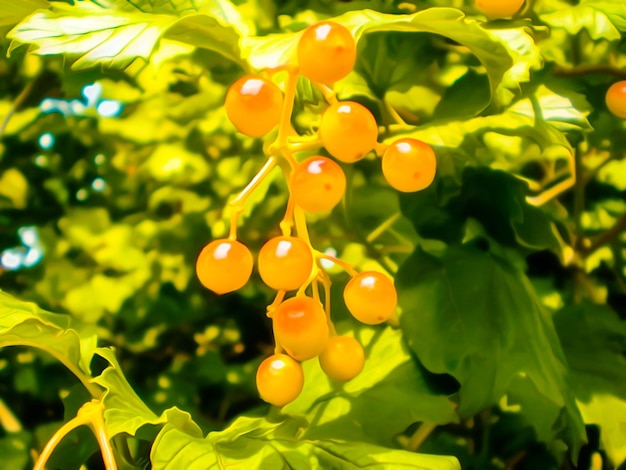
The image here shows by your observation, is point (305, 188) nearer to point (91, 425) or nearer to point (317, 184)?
point (317, 184)

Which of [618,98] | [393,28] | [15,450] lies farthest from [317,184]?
[15,450]

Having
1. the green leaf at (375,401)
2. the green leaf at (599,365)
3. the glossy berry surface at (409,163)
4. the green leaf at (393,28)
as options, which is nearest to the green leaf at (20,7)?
the green leaf at (393,28)

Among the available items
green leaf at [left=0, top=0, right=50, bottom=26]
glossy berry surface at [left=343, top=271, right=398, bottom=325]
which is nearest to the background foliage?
green leaf at [left=0, top=0, right=50, bottom=26]

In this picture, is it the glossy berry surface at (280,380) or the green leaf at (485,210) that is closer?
the glossy berry surface at (280,380)

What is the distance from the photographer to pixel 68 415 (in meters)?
0.69

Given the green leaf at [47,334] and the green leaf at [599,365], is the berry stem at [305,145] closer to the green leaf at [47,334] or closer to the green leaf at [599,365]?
the green leaf at [47,334]

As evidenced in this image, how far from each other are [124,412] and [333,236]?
1.01ft

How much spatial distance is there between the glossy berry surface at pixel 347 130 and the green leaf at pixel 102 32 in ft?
0.32

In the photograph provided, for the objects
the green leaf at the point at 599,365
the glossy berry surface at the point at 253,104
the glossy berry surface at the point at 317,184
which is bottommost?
the green leaf at the point at 599,365

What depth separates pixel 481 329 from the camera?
26.6 inches

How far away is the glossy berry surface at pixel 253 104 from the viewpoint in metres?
0.48

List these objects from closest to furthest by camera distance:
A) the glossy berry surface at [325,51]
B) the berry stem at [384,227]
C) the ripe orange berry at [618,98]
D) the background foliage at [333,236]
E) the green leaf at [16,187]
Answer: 1. the glossy berry surface at [325,51]
2. the background foliage at [333,236]
3. the ripe orange berry at [618,98]
4. the berry stem at [384,227]
5. the green leaf at [16,187]

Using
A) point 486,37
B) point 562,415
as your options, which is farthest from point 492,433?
point 486,37

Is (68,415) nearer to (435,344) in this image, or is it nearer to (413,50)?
(435,344)
